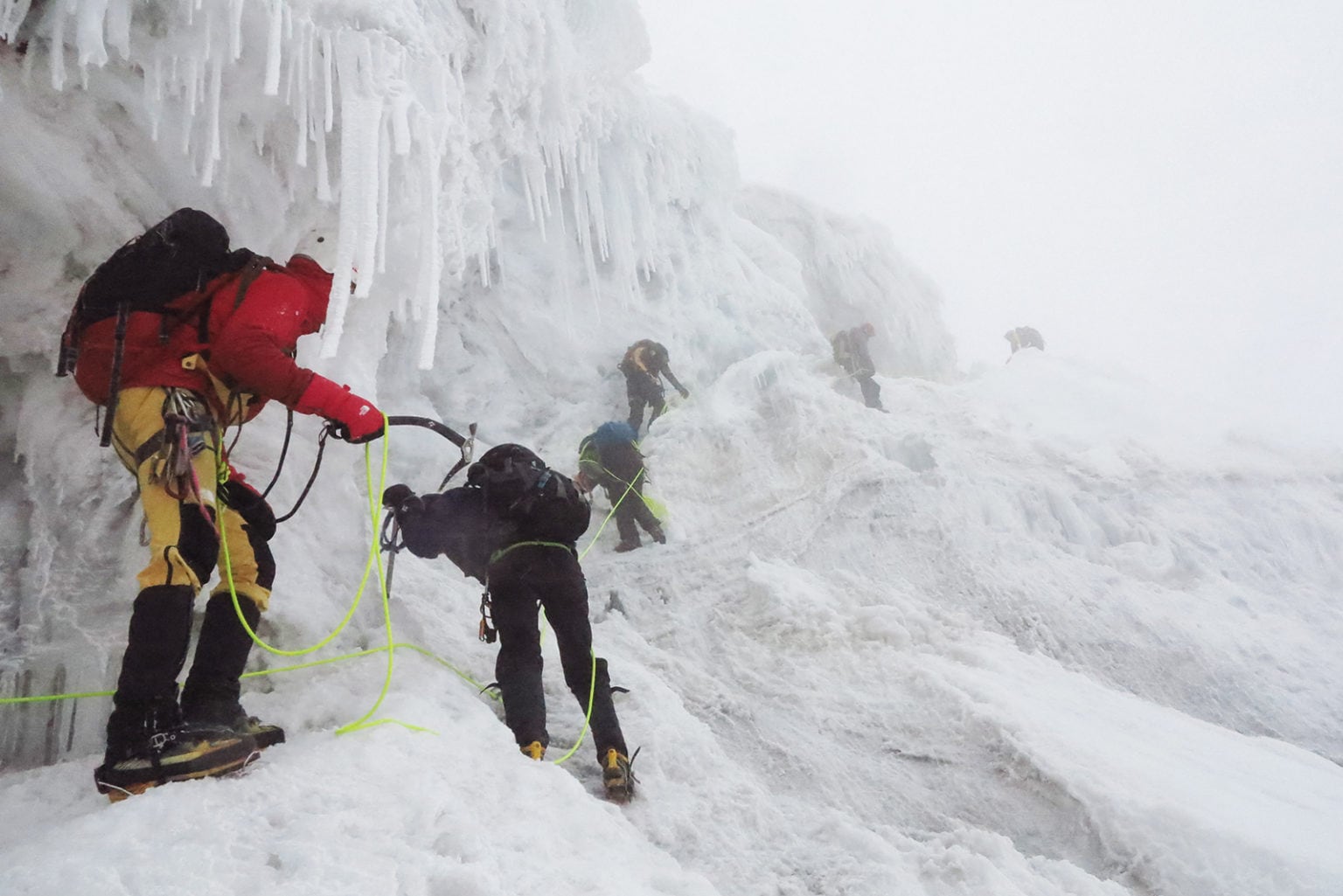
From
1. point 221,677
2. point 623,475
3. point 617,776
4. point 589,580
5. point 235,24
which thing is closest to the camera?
point 221,677

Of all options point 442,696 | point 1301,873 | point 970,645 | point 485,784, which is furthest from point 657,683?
point 1301,873

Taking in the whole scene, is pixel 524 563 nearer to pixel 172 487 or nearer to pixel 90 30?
pixel 172 487

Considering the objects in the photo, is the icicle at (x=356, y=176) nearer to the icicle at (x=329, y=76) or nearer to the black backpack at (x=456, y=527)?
the icicle at (x=329, y=76)

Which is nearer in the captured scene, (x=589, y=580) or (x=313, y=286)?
(x=313, y=286)

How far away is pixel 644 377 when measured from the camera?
24.9ft

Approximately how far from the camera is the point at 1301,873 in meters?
2.83

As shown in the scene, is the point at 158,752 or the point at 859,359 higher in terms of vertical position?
the point at 859,359

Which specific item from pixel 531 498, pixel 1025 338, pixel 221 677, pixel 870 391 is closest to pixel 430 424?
pixel 531 498

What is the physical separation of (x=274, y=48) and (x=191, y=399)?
1.72 meters

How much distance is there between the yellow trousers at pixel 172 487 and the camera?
7.37 feet

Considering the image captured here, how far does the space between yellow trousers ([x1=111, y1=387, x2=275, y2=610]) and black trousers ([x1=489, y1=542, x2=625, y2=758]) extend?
1.04 metres

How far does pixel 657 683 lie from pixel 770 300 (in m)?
6.97

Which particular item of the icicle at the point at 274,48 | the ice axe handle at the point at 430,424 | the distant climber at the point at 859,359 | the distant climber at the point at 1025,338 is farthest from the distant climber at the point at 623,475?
the distant climber at the point at 1025,338

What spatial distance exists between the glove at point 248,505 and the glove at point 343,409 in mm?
501
